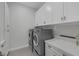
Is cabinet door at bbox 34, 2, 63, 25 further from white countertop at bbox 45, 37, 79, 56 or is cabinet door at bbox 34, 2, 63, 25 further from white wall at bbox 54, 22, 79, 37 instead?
white countertop at bbox 45, 37, 79, 56

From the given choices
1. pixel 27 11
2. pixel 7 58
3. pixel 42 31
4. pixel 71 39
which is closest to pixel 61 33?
pixel 71 39

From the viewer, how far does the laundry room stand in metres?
1.22

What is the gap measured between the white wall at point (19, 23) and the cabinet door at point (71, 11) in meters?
2.68

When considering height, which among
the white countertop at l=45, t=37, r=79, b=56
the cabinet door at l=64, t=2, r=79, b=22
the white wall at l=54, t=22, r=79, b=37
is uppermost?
the cabinet door at l=64, t=2, r=79, b=22

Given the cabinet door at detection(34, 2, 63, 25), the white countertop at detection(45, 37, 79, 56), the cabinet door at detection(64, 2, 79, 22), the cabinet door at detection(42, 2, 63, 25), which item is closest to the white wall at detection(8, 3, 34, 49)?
the cabinet door at detection(34, 2, 63, 25)

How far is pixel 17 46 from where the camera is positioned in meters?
3.13

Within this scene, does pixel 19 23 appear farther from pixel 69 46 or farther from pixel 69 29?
pixel 69 46

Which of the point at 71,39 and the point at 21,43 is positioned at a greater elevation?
the point at 71,39

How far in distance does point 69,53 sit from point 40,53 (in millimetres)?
996

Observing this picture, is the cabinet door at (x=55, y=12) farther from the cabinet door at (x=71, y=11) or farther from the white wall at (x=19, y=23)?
the white wall at (x=19, y=23)

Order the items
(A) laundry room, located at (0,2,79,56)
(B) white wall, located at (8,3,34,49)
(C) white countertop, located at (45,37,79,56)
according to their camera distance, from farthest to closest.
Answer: (B) white wall, located at (8,3,34,49), (A) laundry room, located at (0,2,79,56), (C) white countertop, located at (45,37,79,56)

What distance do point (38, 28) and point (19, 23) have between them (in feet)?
5.06

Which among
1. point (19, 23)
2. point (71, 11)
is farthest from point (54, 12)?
point (19, 23)

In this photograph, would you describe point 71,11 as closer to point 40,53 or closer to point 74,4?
point 74,4
